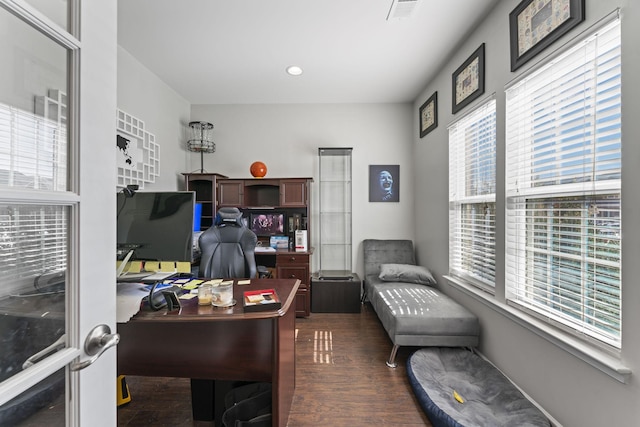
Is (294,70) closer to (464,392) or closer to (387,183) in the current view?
(387,183)

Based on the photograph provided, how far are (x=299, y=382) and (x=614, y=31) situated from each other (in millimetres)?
2842

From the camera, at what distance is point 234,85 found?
11.4ft

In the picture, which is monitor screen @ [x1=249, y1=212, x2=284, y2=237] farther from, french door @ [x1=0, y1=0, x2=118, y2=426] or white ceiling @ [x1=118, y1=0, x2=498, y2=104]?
french door @ [x1=0, y1=0, x2=118, y2=426]

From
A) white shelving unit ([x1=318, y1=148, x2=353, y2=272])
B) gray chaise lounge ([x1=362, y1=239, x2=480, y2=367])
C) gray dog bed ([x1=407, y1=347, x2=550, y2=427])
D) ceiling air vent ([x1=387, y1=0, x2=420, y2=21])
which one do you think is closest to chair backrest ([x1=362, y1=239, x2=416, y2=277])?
white shelving unit ([x1=318, y1=148, x2=353, y2=272])

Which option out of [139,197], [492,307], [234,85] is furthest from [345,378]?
[234,85]

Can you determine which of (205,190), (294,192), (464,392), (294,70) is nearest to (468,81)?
(294,70)

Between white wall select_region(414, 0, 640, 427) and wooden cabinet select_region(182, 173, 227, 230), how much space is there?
285 cm

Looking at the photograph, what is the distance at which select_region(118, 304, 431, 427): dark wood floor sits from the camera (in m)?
1.78

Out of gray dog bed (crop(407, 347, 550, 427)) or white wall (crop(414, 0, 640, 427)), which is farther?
gray dog bed (crop(407, 347, 550, 427))

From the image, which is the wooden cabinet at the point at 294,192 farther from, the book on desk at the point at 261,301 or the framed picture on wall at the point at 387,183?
the book on desk at the point at 261,301

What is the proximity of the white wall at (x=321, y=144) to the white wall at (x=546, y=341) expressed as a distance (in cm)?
98

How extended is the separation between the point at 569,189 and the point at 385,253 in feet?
8.11

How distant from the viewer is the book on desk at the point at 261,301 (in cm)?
140

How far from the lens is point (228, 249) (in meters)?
2.69
